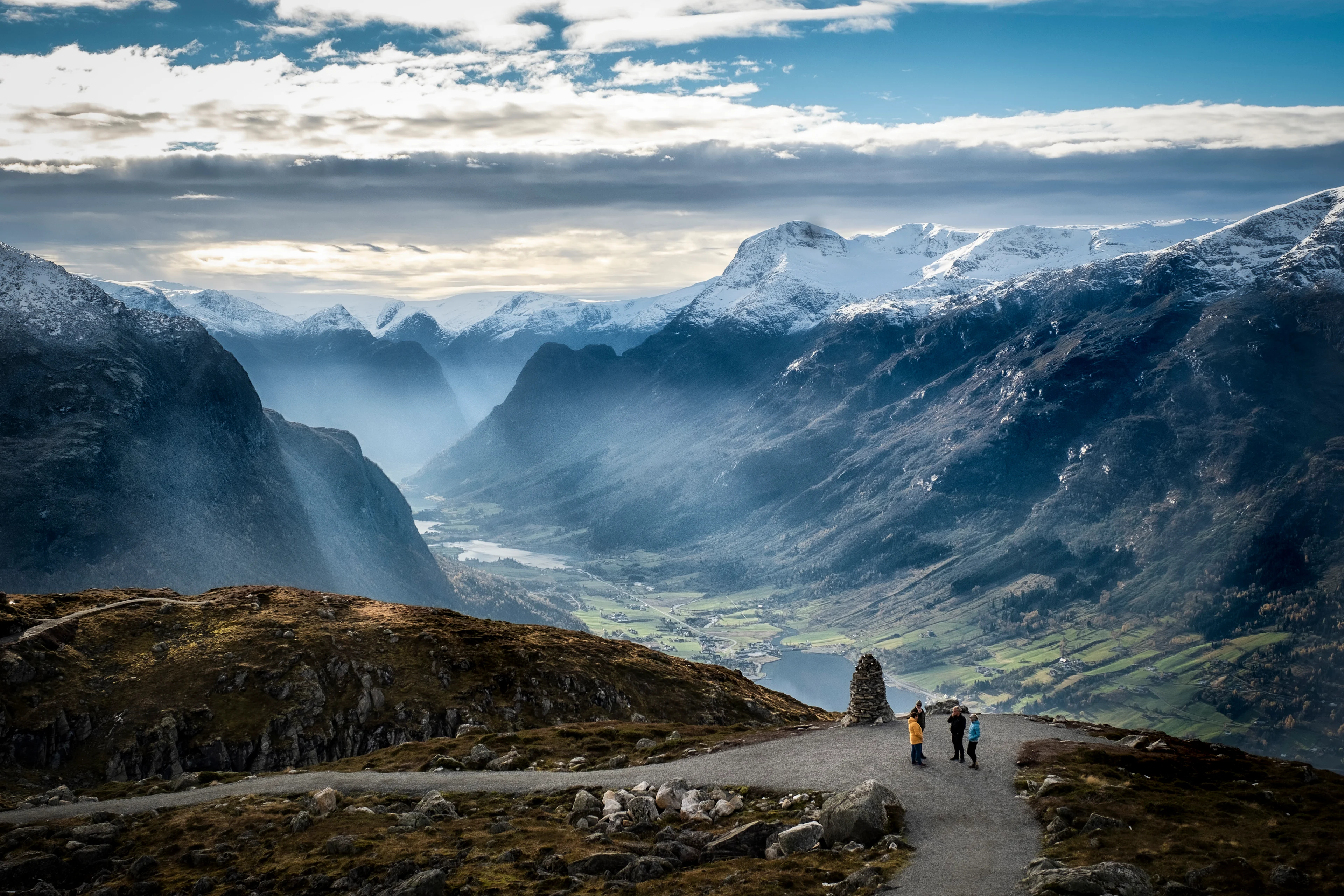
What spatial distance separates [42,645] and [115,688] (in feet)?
27.5

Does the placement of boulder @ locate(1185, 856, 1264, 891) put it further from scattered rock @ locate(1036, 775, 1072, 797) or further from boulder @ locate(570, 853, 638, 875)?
boulder @ locate(570, 853, 638, 875)

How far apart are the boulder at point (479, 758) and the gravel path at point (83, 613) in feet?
162

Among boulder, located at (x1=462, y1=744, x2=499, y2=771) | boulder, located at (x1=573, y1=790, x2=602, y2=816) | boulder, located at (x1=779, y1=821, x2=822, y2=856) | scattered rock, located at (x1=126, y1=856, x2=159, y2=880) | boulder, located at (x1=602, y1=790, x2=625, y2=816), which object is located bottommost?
boulder, located at (x1=462, y1=744, x2=499, y2=771)

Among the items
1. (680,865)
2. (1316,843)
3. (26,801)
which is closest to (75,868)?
(26,801)

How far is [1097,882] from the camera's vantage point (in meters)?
35.3

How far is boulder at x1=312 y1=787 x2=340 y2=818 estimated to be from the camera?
52.0m

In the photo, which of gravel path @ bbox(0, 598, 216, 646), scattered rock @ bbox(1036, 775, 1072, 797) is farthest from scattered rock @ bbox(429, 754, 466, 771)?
gravel path @ bbox(0, 598, 216, 646)

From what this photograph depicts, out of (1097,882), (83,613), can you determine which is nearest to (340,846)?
(1097,882)

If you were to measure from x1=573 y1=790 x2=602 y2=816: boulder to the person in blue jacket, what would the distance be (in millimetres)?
21704

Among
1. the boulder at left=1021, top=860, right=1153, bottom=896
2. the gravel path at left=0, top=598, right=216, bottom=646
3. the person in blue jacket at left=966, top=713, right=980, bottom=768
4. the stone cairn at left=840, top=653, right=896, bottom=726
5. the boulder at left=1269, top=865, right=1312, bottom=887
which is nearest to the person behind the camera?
the boulder at left=1021, top=860, right=1153, bottom=896

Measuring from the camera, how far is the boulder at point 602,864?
136 ft

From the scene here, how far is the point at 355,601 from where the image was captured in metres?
111

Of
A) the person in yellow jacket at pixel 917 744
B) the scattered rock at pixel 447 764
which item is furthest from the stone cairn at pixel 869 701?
the scattered rock at pixel 447 764

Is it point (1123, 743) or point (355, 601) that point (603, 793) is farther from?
point (355, 601)
